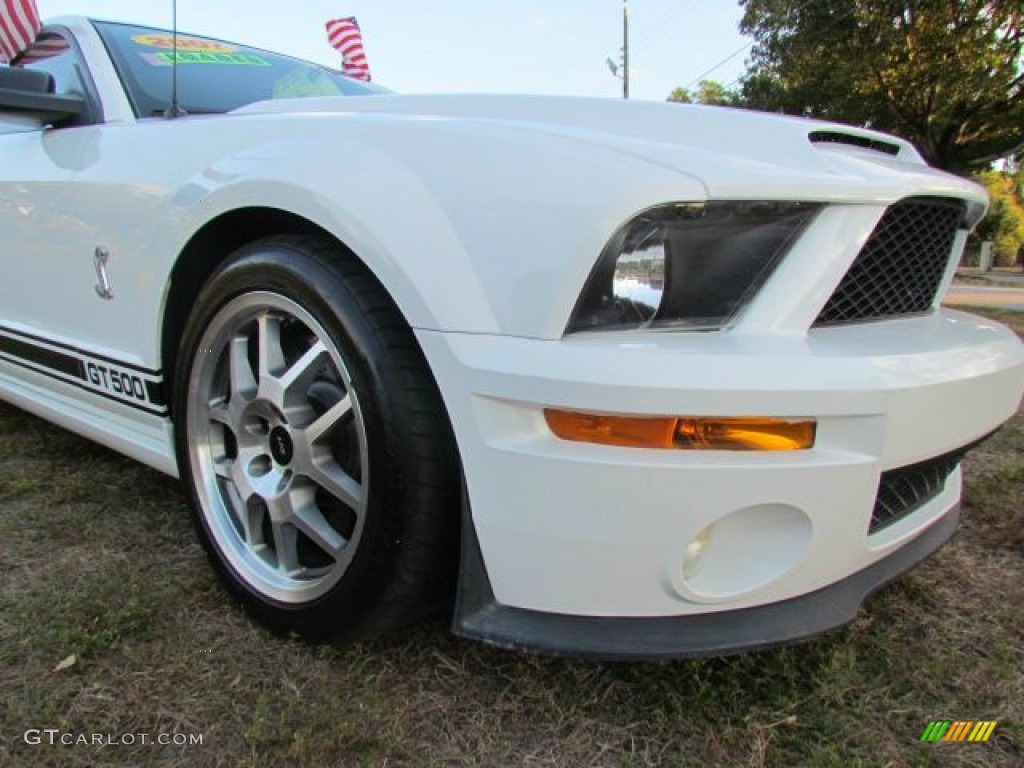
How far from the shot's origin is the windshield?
2.18 m

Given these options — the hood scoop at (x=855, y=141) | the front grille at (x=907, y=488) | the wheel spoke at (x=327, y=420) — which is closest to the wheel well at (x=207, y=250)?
the wheel spoke at (x=327, y=420)

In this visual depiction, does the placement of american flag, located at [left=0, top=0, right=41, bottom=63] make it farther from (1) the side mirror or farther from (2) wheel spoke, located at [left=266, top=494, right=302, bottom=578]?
(2) wheel spoke, located at [left=266, top=494, right=302, bottom=578]

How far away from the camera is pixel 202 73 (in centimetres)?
229

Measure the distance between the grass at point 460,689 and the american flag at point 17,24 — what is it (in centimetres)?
184

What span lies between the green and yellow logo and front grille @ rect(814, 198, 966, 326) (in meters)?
0.77

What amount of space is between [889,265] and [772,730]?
37.3 inches

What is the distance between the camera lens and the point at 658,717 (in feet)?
4.60

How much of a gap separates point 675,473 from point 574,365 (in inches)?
9.2

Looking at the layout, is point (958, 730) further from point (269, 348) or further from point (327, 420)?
point (269, 348)

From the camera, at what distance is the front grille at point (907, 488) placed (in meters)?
1.35

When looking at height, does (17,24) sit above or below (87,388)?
above

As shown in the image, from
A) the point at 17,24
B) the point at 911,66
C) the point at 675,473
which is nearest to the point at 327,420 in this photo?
the point at 675,473

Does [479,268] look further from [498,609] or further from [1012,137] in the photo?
[1012,137]

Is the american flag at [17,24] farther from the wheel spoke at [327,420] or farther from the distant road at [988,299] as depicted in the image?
the distant road at [988,299]
